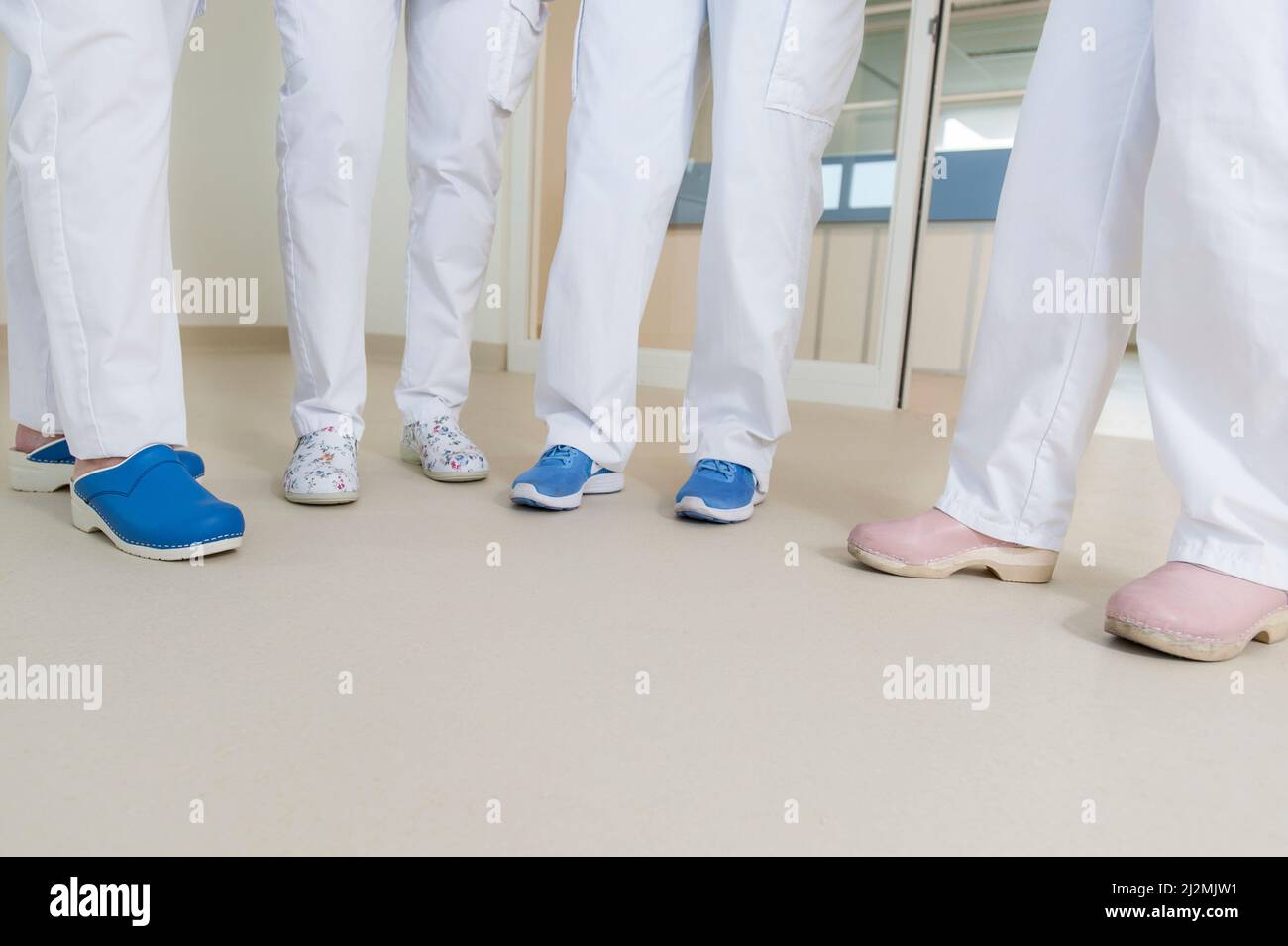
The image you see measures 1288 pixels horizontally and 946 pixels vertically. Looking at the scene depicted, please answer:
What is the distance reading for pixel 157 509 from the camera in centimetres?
100

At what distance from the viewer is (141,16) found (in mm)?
971

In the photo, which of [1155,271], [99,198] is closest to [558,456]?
[99,198]

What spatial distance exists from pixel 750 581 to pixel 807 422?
1428 mm

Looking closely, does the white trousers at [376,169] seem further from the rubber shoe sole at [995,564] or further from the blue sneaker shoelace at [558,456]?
the rubber shoe sole at [995,564]

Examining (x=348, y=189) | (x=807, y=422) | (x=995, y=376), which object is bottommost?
(x=807, y=422)

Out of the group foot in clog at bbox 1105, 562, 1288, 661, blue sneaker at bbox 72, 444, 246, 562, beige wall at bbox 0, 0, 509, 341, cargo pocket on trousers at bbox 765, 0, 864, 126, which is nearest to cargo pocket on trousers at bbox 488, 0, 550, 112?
cargo pocket on trousers at bbox 765, 0, 864, 126

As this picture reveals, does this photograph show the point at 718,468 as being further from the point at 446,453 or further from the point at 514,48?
the point at 514,48

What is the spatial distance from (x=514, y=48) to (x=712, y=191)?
0.39 m

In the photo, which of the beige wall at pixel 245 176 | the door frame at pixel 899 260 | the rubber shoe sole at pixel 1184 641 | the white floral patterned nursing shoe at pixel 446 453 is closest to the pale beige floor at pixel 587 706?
the rubber shoe sole at pixel 1184 641

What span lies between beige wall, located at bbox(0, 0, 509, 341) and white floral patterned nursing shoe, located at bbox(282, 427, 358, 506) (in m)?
2.28
